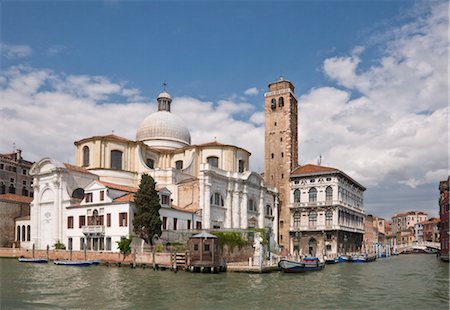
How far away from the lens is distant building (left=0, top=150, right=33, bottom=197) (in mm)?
61875

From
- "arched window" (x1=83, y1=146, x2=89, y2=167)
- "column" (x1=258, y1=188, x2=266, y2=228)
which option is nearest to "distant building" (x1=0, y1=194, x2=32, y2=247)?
"arched window" (x1=83, y1=146, x2=89, y2=167)

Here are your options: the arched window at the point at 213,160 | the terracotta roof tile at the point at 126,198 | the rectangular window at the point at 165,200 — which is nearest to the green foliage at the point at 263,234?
the rectangular window at the point at 165,200

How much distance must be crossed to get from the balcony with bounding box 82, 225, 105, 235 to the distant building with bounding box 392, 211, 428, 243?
105 metres

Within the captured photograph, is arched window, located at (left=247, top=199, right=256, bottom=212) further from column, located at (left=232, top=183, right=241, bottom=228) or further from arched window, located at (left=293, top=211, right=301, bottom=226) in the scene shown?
arched window, located at (left=293, top=211, right=301, bottom=226)

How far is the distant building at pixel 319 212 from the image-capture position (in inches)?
2314

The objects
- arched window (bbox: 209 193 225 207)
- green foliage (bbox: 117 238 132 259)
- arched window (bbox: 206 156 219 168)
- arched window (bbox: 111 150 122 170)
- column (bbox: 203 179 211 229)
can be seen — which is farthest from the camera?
arched window (bbox: 206 156 219 168)

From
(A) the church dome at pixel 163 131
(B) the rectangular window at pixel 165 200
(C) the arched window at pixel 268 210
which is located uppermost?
(A) the church dome at pixel 163 131

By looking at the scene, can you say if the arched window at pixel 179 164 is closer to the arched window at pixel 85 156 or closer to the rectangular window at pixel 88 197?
the arched window at pixel 85 156

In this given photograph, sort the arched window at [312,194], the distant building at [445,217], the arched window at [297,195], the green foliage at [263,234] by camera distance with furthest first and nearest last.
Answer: the arched window at [297,195]
the arched window at [312,194]
the distant building at [445,217]
the green foliage at [263,234]

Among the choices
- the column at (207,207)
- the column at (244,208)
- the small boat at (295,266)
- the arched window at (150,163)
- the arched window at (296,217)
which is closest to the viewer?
Answer: the small boat at (295,266)

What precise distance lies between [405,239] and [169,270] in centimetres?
10726

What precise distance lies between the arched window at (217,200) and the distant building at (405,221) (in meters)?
90.6

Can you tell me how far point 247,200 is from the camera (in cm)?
5519

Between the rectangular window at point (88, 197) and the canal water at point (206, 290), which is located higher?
the rectangular window at point (88, 197)
